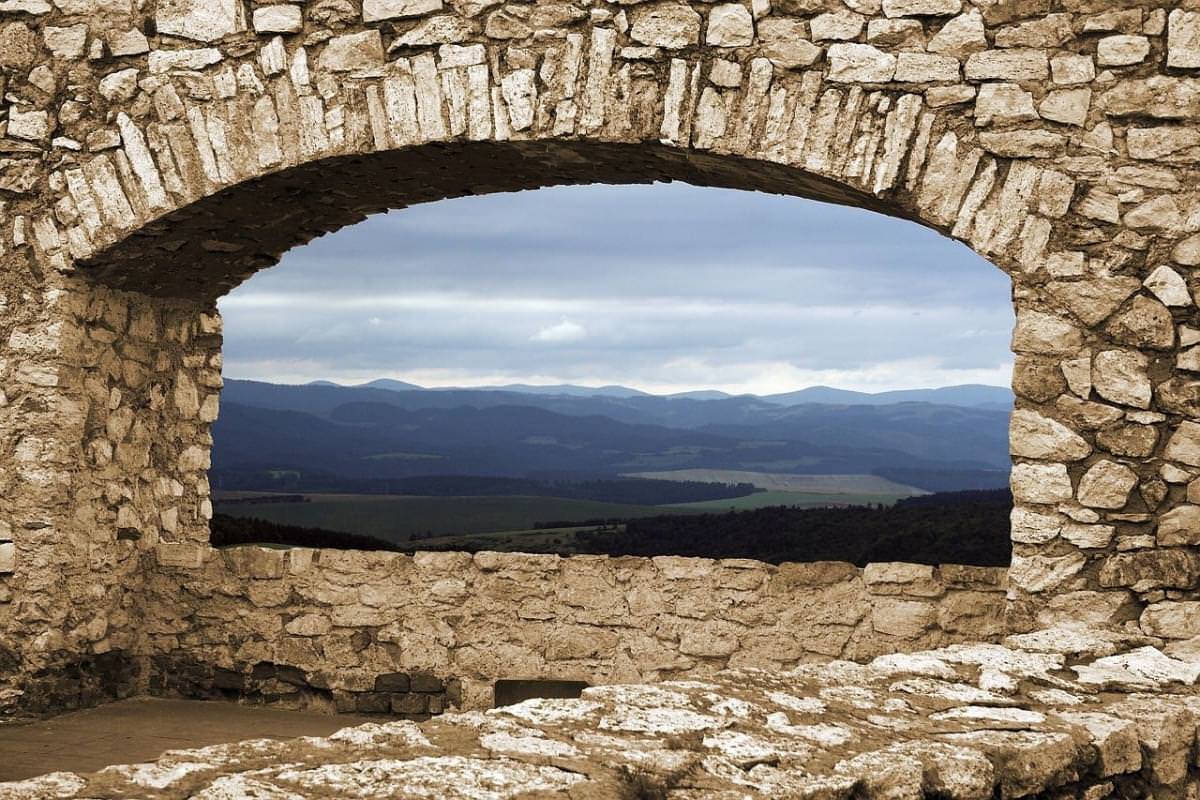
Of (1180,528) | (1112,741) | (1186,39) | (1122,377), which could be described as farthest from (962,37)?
(1112,741)

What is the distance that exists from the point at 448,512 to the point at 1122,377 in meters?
13.9

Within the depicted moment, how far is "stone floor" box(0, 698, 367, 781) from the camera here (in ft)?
15.6

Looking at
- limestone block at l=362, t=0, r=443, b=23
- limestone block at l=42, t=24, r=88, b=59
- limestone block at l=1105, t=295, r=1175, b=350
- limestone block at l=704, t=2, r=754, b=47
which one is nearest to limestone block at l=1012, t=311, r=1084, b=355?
limestone block at l=1105, t=295, r=1175, b=350

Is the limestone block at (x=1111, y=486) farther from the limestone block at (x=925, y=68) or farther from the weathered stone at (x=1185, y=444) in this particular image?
the limestone block at (x=925, y=68)

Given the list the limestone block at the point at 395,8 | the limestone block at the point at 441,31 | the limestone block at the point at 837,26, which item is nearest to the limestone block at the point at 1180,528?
the limestone block at the point at 837,26

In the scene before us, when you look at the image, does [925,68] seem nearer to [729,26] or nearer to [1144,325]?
[729,26]

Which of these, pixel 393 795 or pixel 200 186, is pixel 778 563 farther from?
pixel 393 795

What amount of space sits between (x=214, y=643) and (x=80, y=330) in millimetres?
1598

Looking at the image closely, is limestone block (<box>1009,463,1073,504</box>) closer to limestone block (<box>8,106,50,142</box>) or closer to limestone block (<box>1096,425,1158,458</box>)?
limestone block (<box>1096,425,1158,458</box>)

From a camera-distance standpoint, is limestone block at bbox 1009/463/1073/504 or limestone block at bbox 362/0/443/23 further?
limestone block at bbox 362/0/443/23

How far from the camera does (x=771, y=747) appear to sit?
102 inches

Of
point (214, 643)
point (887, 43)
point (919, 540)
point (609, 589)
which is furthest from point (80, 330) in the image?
point (919, 540)

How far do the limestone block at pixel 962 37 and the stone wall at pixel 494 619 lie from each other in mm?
1972

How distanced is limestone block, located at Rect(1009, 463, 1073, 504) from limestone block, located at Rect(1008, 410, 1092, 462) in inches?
1.5
